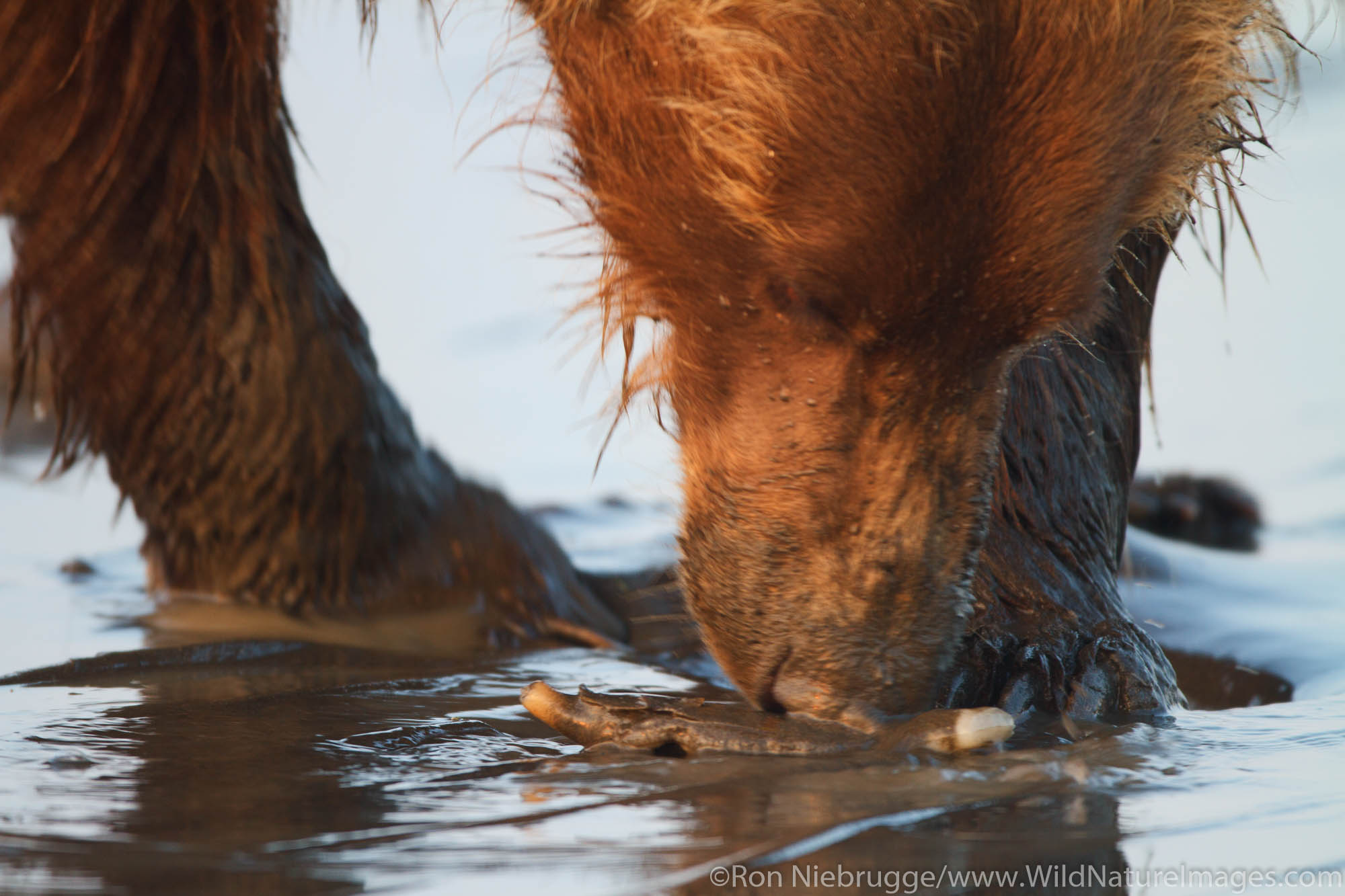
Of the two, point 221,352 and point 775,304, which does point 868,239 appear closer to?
point 775,304

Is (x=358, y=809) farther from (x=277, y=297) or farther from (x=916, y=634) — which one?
(x=277, y=297)

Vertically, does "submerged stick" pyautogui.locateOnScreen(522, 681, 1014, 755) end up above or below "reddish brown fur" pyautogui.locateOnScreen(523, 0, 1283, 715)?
below

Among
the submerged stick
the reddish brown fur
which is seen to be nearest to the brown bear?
the reddish brown fur

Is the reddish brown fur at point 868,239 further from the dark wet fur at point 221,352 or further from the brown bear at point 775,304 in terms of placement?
the dark wet fur at point 221,352

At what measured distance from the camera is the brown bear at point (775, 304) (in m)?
2.46

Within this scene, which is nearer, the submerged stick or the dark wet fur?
the submerged stick

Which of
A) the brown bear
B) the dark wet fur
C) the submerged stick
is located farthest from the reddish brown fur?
the dark wet fur

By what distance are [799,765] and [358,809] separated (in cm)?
69

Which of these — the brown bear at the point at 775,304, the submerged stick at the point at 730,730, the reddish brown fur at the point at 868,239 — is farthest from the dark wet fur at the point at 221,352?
the submerged stick at the point at 730,730

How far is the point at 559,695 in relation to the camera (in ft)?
8.25

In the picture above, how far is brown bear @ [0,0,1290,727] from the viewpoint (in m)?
2.46

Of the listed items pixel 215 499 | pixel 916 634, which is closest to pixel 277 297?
pixel 215 499

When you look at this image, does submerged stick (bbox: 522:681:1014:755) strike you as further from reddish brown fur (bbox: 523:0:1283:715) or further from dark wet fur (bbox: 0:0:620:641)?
dark wet fur (bbox: 0:0:620:641)

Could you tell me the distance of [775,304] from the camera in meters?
→ 2.70
